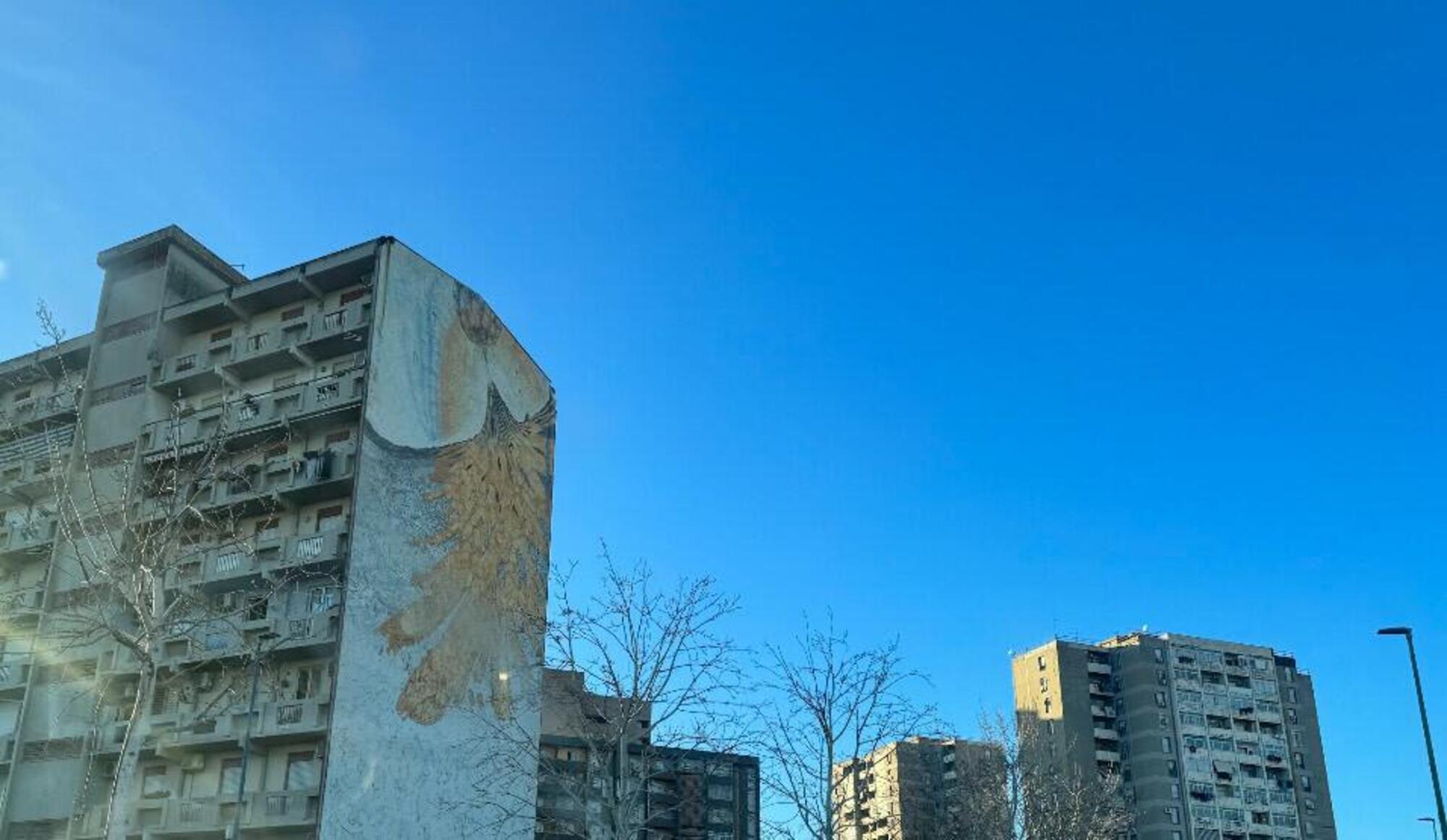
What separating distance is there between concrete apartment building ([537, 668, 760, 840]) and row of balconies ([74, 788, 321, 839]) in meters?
7.02

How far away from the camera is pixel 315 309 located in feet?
145

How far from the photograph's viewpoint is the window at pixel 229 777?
125ft

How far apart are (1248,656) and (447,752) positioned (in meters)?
89.2

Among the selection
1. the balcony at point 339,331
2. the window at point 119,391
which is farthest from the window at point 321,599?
the window at point 119,391

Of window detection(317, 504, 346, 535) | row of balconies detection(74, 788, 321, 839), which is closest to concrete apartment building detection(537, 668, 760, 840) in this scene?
row of balconies detection(74, 788, 321, 839)

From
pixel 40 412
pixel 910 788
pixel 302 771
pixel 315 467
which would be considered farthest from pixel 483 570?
pixel 910 788

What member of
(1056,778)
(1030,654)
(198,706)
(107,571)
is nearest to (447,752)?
(198,706)

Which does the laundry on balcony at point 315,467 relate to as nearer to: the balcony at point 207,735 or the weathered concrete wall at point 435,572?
the weathered concrete wall at point 435,572

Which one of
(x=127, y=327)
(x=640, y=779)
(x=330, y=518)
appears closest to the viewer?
(x=640, y=779)

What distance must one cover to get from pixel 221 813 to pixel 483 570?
442 inches

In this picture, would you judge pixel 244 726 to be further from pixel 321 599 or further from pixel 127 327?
pixel 127 327

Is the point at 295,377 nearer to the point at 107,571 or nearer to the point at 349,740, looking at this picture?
the point at 349,740

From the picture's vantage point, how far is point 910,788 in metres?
81.4

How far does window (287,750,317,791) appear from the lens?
37.0 metres
